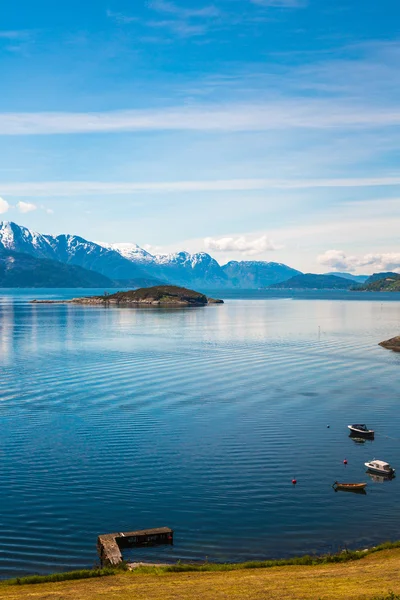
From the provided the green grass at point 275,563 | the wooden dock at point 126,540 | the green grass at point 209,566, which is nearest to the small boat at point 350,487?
the green grass at point 209,566

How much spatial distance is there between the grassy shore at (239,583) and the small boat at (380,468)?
17.5m

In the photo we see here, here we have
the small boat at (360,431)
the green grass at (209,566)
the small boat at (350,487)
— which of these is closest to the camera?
the green grass at (209,566)

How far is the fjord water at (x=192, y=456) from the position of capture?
43.8 meters

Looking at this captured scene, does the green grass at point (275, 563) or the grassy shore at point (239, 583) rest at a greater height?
the grassy shore at point (239, 583)

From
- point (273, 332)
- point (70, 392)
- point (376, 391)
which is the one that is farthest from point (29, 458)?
point (273, 332)

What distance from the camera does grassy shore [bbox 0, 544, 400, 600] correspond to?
3253 centimetres

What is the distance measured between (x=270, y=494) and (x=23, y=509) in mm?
21347

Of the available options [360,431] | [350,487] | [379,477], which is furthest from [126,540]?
[360,431]

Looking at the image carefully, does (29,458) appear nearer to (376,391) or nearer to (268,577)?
(268,577)

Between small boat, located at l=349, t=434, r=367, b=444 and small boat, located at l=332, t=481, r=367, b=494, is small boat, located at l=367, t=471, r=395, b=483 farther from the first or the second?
small boat, located at l=349, t=434, r=367, b=444

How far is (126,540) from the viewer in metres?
41.3

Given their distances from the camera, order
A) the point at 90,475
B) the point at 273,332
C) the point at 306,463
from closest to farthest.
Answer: the point at 90,475, the point at 306,463, the point at 273,332

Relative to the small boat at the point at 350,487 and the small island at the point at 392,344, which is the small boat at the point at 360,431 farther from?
the small island at the point at 392,344

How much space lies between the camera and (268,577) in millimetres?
35500
